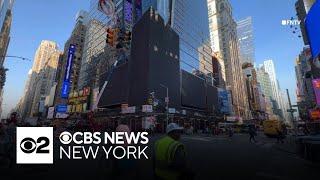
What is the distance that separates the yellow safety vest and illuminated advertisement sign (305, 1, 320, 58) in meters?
15.8

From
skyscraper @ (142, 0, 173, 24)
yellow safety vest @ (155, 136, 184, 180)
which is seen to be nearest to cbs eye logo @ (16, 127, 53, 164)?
yellow safety vest @ (155, 136, 184, 180)

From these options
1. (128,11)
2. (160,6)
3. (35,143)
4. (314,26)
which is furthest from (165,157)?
(128,11)

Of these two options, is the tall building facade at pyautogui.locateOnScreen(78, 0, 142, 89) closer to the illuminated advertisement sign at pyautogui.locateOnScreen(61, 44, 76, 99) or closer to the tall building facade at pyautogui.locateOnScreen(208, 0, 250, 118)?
the illuminated advertisement sign at pyautogui.locateOnScreen(61, 44, 76, 99)

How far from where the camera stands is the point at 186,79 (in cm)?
→ 7988

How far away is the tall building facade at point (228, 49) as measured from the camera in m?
133

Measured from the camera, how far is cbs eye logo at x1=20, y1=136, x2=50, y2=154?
8.67m

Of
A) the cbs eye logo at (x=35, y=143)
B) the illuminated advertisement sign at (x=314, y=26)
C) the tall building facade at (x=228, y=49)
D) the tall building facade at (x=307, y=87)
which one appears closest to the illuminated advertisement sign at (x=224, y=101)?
the tall building facade at (x=228, y=49)

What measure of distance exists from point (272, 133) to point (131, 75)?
43185 millimetres

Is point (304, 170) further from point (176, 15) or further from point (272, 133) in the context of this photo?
point (176, 15)

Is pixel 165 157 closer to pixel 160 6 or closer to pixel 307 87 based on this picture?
pixel 307 87

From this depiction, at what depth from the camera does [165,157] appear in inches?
144

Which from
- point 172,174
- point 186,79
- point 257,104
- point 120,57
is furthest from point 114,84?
point 257,104

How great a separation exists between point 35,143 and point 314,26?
1769cm

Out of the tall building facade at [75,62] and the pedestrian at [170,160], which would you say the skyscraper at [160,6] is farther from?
the pedestrian at [170,160]
